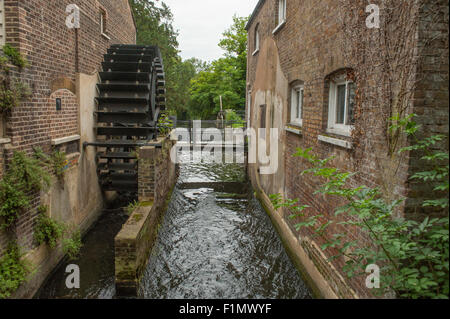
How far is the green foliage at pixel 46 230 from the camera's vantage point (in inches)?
194

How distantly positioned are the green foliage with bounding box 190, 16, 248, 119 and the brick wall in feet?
71.0

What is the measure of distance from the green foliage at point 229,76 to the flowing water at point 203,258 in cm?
2086

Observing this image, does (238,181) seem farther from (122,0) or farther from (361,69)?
(361,69)

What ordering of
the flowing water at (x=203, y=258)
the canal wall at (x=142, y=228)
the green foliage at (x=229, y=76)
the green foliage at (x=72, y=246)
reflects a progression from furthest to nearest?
the green foliage at (x=229, y=76) < the green foliage at (x=72, y=246) < the flowing water at (x=203, y=258) < the canal wall at (x=142, y=228)

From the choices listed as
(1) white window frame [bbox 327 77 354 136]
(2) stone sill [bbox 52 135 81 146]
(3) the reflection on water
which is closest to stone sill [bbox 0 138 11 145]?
(2) stone sill [bbox 52 135 81 146]

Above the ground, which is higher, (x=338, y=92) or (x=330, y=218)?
(x=338, y=92)

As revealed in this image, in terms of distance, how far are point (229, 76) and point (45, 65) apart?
2553 centimetres

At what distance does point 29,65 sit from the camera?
4871 mm

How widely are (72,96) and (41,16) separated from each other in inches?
75.5

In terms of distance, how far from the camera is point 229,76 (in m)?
30.1

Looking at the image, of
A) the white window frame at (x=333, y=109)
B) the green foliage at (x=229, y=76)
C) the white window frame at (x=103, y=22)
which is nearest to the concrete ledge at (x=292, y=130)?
the white window frame at (x=333, y=109)

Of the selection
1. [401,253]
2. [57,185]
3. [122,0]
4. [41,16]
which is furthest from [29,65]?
[122,0]

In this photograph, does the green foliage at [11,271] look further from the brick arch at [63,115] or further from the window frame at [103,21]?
the window frame at [103,21]
